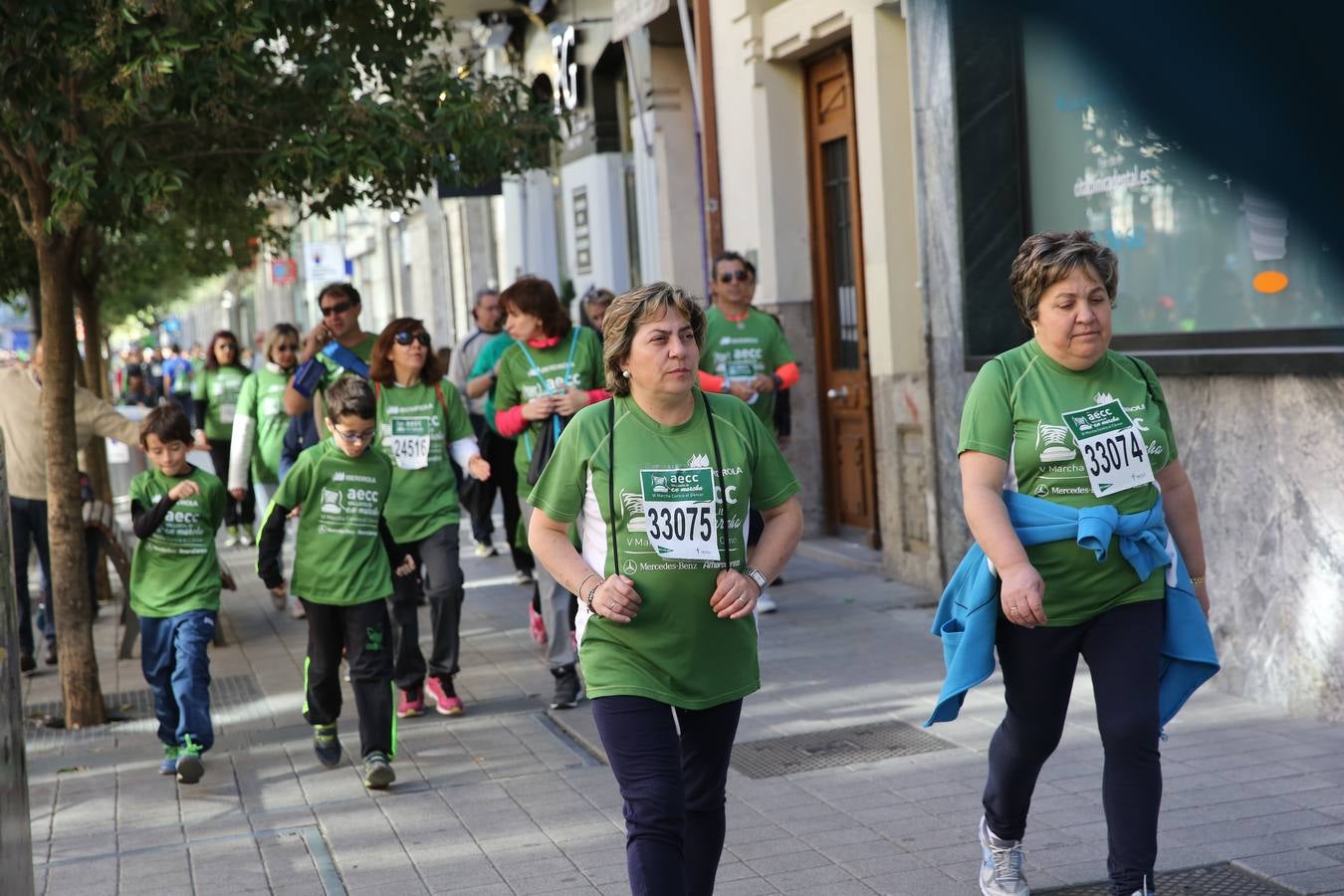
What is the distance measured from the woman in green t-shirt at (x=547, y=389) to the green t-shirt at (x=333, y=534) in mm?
1113

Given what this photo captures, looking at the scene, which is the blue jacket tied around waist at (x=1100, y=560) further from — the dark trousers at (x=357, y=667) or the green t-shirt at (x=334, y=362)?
the green t-shirt at (x=334, y=362)

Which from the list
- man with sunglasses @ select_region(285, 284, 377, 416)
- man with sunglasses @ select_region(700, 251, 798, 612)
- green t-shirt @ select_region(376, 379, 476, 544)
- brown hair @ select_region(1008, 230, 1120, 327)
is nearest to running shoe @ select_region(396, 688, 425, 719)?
green t-shirt @ select_region(376, 379, 476, 544)

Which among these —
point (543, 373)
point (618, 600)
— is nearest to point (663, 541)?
point (618, 600)

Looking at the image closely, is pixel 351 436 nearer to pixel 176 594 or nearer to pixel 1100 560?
pixel 176 594

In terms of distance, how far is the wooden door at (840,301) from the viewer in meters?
12.1

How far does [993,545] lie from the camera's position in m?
4.29

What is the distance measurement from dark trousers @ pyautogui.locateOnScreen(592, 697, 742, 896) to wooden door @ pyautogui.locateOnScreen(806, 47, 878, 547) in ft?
26.0

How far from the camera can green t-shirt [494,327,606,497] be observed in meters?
7.99

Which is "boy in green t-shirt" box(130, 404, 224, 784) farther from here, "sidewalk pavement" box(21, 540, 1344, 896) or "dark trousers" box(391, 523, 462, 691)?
"dark trousers" box(391, 523, 462, 691)

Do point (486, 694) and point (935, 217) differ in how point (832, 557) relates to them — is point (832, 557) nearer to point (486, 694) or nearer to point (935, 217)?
point (935, 217)

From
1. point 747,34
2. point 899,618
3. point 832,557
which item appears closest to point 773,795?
point 899,618

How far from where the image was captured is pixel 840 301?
497 inches

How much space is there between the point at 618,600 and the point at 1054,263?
4.59 feet

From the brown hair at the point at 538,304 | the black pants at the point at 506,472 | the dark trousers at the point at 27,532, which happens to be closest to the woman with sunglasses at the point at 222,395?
the black pants at the point at 506,472
